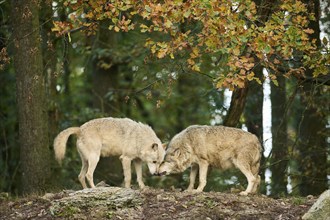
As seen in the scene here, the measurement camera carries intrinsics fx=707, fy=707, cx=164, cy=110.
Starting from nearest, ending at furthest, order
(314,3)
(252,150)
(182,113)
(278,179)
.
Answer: (252,150) < (314,3) < (278,179) < (182,113)

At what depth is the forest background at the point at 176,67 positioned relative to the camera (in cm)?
1163

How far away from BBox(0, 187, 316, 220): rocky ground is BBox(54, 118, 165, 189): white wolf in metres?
1.71

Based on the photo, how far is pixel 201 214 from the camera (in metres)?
11.4

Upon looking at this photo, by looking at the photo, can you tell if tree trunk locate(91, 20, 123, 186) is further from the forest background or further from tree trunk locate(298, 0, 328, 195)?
tree trunk locate(298, 0, 328, 195)

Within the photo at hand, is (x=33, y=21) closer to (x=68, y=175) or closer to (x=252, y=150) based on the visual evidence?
(x=252, y=150)

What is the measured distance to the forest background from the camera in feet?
38.2

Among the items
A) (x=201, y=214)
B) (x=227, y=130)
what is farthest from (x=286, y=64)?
(x=201, y=214)

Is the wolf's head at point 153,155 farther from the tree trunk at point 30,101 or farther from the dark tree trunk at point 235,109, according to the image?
the tree trunk at point 30,101

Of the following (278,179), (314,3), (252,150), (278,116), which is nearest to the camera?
(252,150)

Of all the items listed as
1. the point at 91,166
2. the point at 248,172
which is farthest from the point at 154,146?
the point at 248,172

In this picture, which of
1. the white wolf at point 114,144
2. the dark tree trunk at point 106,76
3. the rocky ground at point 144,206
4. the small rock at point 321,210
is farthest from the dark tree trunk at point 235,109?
the dark tree trunk at point 106,76

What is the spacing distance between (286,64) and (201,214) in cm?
391

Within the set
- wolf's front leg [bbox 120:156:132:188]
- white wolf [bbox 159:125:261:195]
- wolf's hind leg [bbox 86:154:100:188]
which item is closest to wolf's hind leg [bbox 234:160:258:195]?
white wolf [bbox 159:125:261:195]

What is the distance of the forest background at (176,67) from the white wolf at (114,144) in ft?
1.95
